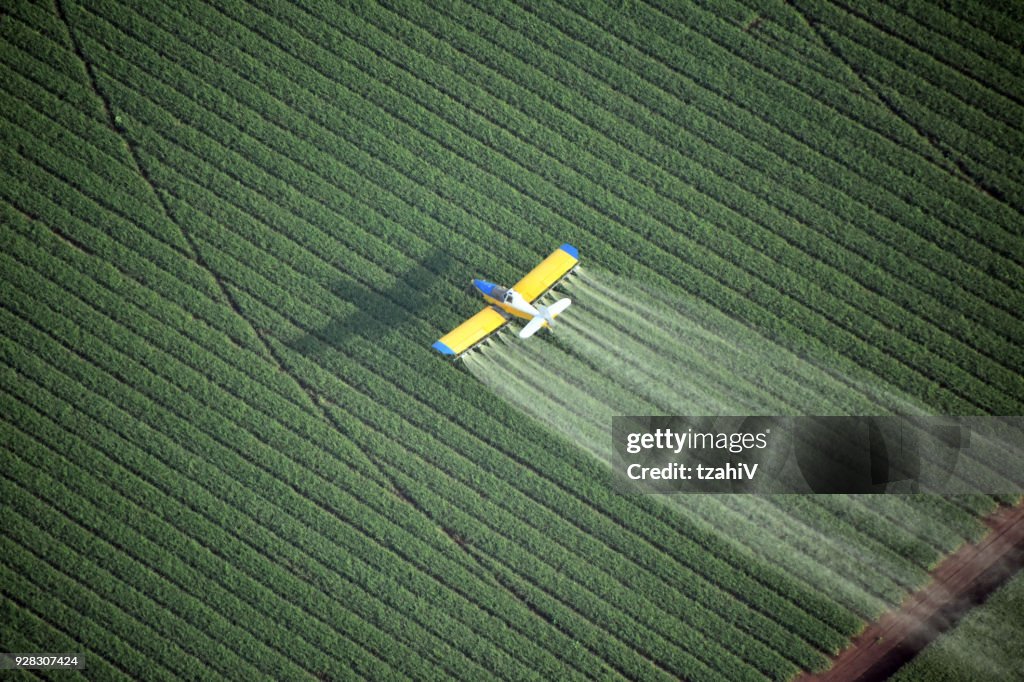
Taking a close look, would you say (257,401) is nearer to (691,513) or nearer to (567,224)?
(567,224)

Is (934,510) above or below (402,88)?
below

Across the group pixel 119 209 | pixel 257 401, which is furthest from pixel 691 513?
pixel 119 209

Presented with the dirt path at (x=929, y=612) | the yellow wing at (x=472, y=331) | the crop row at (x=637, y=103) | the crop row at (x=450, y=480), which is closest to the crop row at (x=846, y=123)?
the crop row at (x=637, y=103)

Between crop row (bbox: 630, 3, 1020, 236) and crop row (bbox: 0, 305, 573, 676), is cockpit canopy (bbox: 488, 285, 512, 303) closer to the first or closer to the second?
crop row (bbox: 0, 305, 573, 676)

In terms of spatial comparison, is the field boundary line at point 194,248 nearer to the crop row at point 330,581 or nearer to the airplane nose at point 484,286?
the crop row at point 330,581

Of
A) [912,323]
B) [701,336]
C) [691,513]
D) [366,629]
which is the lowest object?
[366,629]

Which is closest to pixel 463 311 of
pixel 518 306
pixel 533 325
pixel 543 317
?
pixel 518 306
